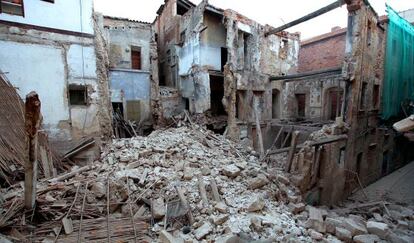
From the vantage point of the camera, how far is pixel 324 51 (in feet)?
64.0

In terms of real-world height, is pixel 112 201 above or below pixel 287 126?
below

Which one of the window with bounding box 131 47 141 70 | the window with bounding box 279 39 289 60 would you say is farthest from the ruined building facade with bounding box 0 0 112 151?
the window with bounding box 279 39 289 60

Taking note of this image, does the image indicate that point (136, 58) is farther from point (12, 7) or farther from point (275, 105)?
point (275, 105)

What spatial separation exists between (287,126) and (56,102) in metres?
11.6

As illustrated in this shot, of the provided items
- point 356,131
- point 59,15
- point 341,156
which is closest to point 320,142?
point 341,156

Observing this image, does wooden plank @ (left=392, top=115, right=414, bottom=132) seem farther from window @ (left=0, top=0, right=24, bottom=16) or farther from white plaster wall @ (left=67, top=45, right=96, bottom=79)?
window @ (left=0, top=0, right=24, bottom=16)

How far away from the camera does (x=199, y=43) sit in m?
13.9

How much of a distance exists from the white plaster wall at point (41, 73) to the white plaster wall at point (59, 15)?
0.81m

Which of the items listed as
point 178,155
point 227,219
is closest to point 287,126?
point 178,155

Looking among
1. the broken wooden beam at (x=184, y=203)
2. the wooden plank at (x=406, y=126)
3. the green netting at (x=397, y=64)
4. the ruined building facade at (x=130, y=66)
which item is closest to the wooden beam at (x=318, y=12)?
the green netting at (x=397, y=64)

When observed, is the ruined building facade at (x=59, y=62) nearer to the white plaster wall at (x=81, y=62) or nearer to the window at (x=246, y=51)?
the white plaster wall at (x=81, y=62)

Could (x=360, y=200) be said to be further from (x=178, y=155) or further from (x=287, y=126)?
(x=178, y=155)

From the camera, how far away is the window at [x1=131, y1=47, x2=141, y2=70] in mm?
16188

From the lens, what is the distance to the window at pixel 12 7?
7457mm
